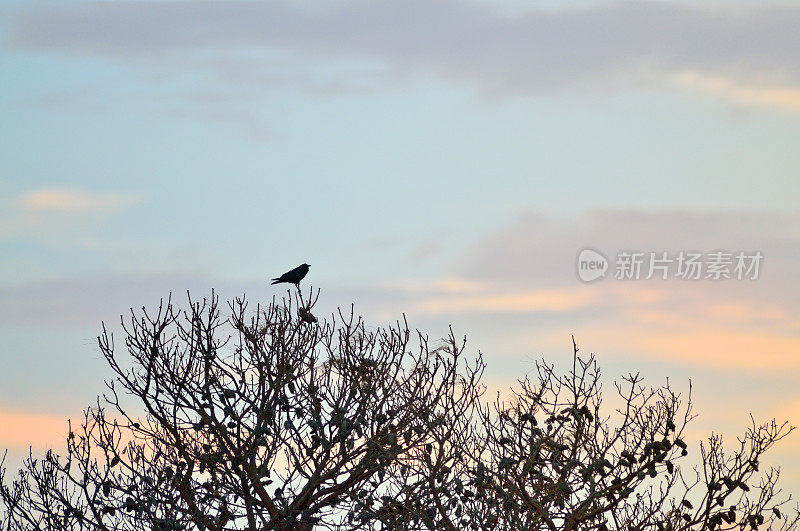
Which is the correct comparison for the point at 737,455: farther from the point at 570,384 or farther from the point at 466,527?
the point at 466,527

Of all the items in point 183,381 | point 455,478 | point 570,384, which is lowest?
point 455,478

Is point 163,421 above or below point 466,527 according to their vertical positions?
above

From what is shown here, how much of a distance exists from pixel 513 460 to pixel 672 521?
9.40 ft

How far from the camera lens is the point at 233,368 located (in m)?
21.0

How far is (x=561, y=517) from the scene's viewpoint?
17.1m

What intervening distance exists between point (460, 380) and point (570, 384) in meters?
2.39

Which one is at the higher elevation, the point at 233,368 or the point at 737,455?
the point at 233,368

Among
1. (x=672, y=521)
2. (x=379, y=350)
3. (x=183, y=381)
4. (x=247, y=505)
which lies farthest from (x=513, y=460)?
(x=183, y=381)

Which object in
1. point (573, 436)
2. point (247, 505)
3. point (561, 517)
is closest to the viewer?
point (561, 517)

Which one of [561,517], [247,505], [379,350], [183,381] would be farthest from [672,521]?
[183,381]

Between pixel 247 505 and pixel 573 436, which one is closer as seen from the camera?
pixel 573 436

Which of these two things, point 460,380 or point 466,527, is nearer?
point 466,527

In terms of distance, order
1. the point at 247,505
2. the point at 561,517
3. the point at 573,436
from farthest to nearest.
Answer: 1. the point at 247,505
2. the point at 573,436
3. the point at 561,517

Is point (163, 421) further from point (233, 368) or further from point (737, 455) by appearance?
point (737, 455)
